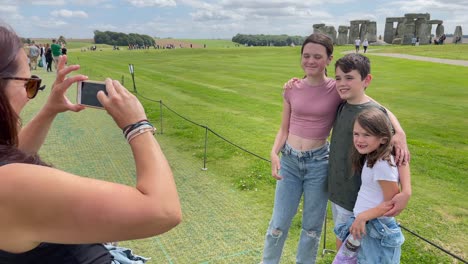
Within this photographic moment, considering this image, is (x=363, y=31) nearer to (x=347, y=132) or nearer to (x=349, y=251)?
(x=347, y=132)

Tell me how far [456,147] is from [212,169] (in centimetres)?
606

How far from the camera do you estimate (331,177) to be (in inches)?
128

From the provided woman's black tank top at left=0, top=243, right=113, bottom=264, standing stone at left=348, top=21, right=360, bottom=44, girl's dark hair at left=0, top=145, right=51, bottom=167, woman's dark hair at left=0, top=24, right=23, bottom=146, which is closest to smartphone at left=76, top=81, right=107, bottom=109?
woman's dark hair at left=0, top=24, right=23, bottom=146

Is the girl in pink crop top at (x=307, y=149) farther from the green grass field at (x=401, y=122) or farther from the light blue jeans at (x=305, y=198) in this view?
the green grass field at (x=401, y=122)

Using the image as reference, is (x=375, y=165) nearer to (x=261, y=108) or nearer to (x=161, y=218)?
(x=161, y=218)

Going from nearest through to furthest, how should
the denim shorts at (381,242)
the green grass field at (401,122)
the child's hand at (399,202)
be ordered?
the child's hand at (399,202), the denim shorts at (381,242), the green grass field at (401,122)

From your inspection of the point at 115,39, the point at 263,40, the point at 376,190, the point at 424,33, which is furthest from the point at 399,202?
the point at 263,40

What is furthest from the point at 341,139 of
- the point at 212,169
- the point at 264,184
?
the point at 212,169

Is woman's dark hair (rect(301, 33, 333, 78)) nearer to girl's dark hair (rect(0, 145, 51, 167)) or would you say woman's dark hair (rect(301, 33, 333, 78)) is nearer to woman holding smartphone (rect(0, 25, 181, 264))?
woman holding smartphone (rect(0, 25, 181, 264))

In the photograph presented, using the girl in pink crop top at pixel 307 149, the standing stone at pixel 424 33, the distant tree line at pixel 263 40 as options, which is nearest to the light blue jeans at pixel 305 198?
the girl in pink crop top at pixel 307 149

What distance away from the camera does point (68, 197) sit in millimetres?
1150

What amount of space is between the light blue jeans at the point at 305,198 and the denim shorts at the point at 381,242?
687mm

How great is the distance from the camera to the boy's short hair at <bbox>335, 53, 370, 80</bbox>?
2.97 meters

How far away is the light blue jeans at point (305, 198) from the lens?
3432 millimetres
